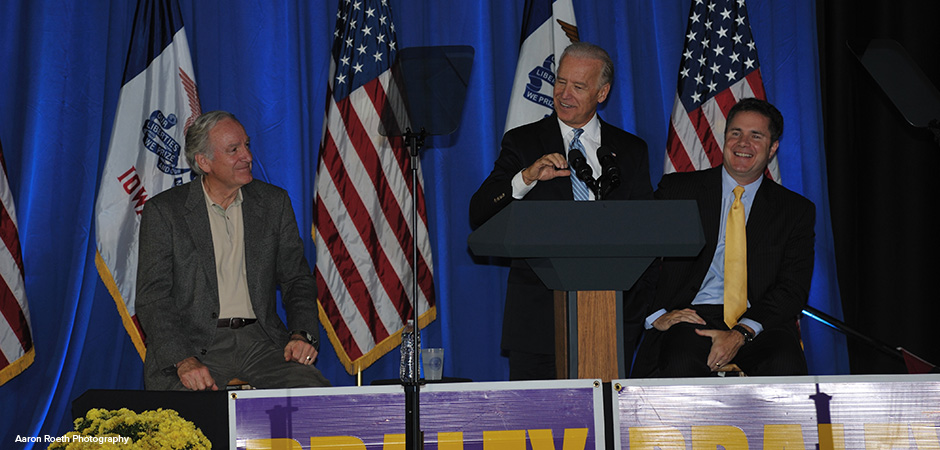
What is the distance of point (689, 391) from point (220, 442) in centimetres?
130

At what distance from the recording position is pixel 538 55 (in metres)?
4.64

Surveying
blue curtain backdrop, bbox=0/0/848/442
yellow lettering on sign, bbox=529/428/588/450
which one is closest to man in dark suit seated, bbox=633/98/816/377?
yellow lettering on sign, bbox=529/428/588/450

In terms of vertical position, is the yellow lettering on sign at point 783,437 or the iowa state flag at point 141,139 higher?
the iowa state flag at point 141,139

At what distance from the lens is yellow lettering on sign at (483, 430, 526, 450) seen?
2.11m

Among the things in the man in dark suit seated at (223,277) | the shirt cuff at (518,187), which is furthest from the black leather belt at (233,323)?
the shirt cuff at (518,187)

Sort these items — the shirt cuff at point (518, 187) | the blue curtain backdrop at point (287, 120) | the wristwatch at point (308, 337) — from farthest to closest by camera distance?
the blue curtain backdrop at point (287, 120), the wristwatch at point (308, 337), the shirt cuff at point (518, 187)

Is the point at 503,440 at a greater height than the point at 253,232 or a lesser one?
lesser

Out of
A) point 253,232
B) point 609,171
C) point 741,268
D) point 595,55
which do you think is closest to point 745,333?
point 741,268

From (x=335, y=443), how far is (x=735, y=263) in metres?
1.88

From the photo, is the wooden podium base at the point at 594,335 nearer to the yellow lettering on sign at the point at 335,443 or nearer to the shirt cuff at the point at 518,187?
the yellow lettering on sign at the point at 335,443

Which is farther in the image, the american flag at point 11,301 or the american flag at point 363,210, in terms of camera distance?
the american flag at point 363,210

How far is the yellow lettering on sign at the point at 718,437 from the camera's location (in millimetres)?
2131

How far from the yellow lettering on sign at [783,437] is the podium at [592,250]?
387 millimetres

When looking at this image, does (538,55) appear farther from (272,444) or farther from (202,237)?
(272,444)
